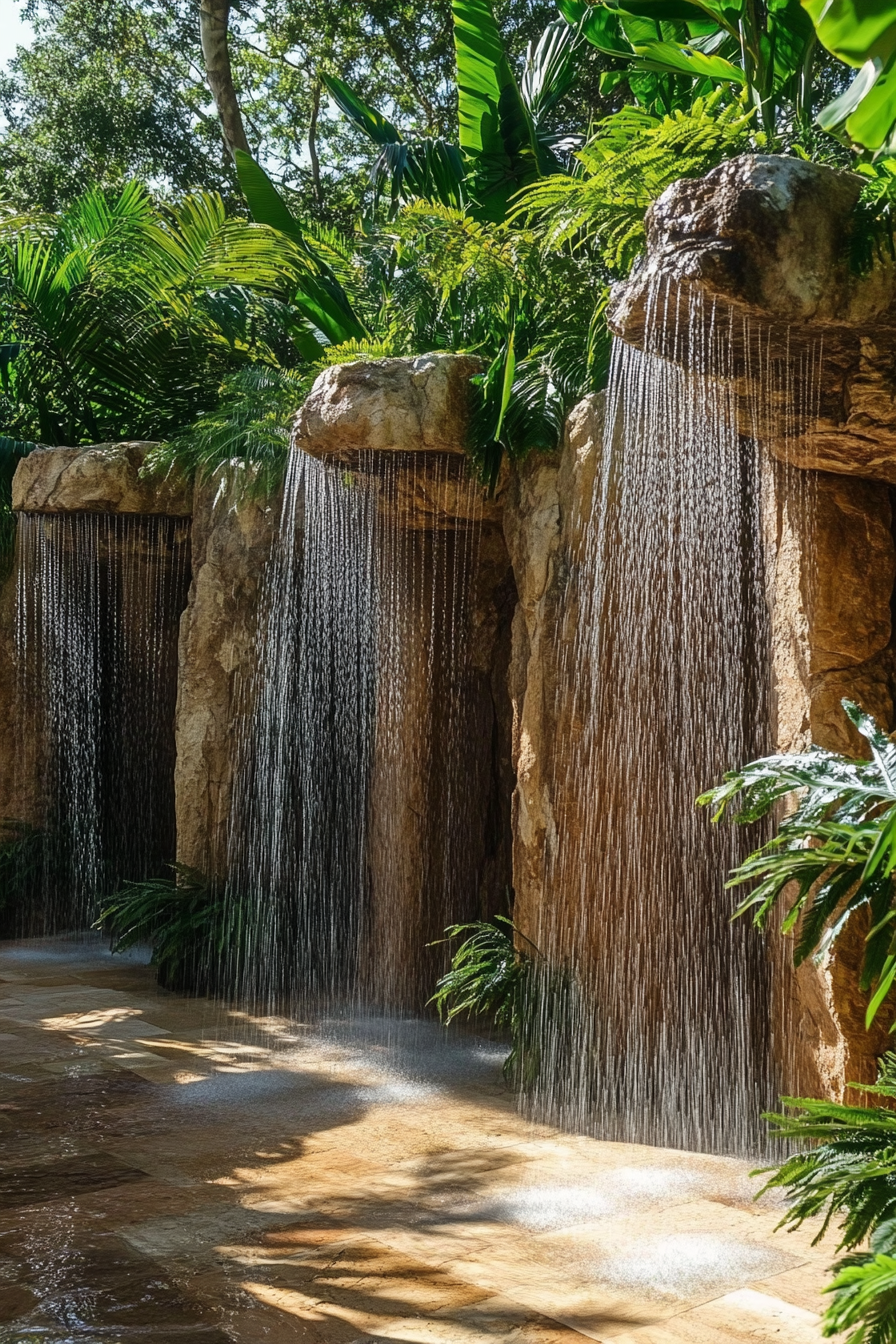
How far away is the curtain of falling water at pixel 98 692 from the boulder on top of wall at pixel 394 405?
13.8ft

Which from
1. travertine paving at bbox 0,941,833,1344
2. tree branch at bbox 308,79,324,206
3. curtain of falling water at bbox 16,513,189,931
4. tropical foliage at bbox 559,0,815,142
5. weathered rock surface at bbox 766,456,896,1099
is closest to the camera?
travertine paving at bbox 0,941,833,1344

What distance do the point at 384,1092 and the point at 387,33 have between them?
15368 millimetres

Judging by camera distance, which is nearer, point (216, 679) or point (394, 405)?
point (394, 405)

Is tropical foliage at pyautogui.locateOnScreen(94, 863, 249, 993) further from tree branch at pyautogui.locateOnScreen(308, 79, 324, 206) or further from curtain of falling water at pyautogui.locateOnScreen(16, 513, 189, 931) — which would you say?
tree branch at pyautogui.locateOnScreen(308, 79, 324, 206)

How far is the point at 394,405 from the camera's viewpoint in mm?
7000

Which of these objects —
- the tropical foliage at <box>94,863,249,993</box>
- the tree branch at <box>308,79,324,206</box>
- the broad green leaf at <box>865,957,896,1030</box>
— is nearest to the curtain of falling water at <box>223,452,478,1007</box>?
the tropical foliage at <box>94,863,249,993</box>

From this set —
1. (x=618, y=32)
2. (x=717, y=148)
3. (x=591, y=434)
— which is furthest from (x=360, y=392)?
(x=618, y=32)

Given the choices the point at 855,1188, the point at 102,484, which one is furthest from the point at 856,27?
the point at 102,484

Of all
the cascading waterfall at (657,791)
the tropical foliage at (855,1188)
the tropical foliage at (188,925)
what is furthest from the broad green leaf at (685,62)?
the tropical foliage at (188,925)

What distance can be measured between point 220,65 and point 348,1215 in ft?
48.3

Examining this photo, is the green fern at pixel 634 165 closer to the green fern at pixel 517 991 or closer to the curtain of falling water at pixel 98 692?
the green fern at pixel 517 991

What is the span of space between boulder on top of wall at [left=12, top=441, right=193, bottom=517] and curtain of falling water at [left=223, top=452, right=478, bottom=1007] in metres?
1.41

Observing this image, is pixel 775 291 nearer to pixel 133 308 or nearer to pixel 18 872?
pixel 133 308

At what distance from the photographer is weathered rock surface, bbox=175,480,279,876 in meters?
9.48
